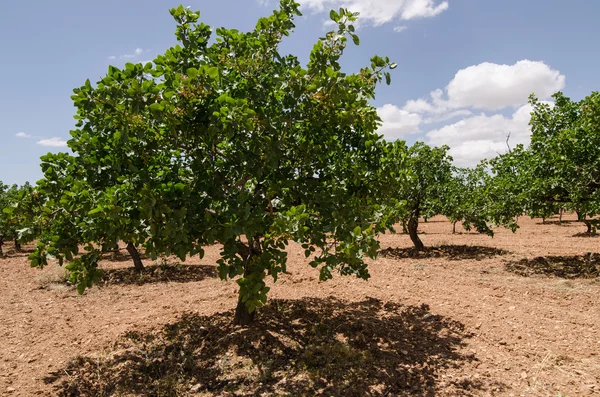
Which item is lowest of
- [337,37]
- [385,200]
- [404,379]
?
[404,379]

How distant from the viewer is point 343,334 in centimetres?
673

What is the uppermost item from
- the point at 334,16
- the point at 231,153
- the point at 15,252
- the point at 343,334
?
the point at 334,16

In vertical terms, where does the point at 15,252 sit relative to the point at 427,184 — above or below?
below

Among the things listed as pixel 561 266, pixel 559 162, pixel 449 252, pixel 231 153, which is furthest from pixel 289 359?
pixel 449 252

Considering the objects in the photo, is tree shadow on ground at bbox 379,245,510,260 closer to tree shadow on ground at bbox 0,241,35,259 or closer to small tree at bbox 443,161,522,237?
small tree at bbox 443,161,522,237

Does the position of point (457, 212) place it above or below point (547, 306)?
above

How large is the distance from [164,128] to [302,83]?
6.64 ft

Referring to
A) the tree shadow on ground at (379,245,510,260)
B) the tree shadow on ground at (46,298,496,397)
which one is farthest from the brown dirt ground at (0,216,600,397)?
the tree shadow on ground at (379,245,510,260)

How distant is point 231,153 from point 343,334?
3764 mm

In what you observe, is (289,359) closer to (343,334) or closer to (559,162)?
(343,334)

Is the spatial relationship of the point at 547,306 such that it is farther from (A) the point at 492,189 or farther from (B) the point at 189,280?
(B) the point at 189,280

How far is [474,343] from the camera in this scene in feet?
20.9

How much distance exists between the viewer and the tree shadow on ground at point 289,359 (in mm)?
5273

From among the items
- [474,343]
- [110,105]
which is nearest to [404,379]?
[474,343]
